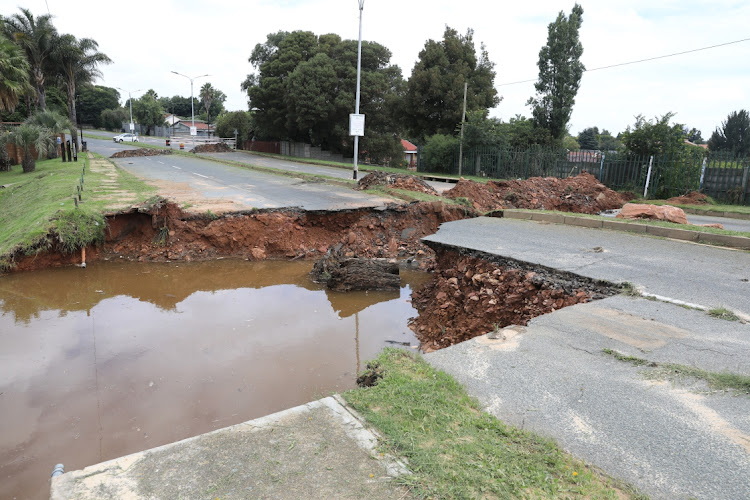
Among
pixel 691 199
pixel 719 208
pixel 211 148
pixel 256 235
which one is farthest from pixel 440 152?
pixel 211 148

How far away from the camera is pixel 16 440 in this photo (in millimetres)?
4656

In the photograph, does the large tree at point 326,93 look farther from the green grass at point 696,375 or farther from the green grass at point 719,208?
the green grass at point 696,375

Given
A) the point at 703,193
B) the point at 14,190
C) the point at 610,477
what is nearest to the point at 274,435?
the point at 610,477

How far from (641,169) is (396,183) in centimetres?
1249

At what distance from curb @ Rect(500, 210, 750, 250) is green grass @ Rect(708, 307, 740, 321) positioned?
4.30 meters

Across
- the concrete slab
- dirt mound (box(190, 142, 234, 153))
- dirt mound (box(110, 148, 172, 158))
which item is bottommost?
the concrete slab

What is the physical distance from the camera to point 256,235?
12.1m

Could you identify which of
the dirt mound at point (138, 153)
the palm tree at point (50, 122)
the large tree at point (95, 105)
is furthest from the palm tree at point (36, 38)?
the large tree at point (95, 105)

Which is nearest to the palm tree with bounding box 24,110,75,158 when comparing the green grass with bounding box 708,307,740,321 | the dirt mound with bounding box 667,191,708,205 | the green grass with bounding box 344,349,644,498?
the dirt mound with bounding box 667,191,708,205

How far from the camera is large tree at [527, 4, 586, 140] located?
28.1 m

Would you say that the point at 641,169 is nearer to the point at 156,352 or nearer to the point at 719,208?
the point at 719,208

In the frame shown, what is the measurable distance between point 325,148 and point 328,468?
4254 cm

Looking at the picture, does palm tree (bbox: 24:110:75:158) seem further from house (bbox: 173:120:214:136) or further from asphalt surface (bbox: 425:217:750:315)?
house (bbox: 173:120:214:136)

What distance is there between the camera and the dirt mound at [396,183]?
16469mm
